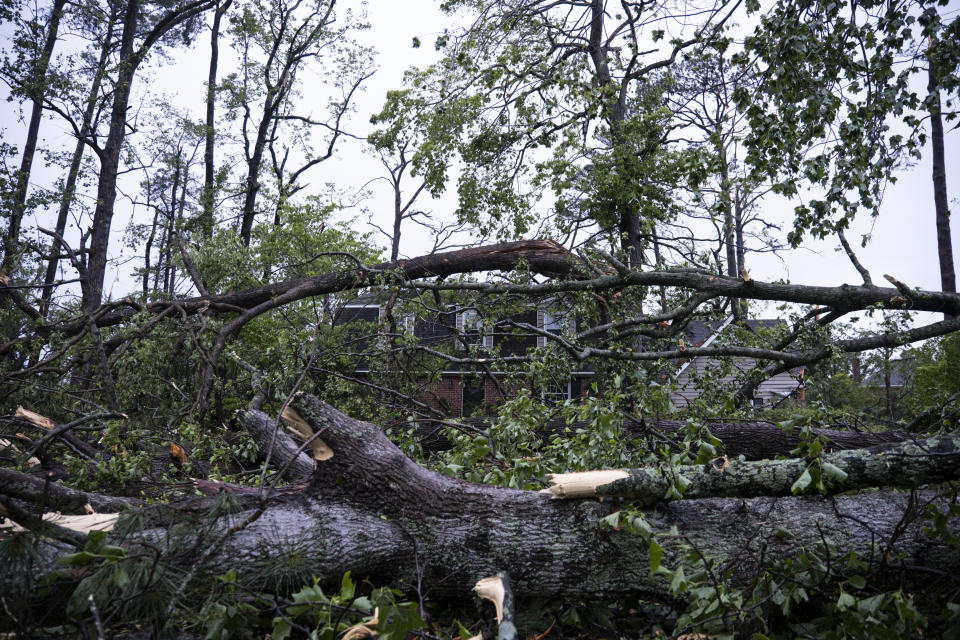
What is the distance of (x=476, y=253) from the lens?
Result: 7.73 metres

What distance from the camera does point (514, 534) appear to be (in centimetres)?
290

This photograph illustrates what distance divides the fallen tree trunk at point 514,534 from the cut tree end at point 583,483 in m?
0.06

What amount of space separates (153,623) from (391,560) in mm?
988

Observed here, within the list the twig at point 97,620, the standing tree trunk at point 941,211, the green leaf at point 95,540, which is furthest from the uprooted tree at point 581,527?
the standing tree trunk at point 941,211

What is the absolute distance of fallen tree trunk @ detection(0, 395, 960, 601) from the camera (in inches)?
109

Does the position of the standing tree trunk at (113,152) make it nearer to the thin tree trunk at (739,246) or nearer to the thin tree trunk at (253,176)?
the thin tree trunk at (253,176)

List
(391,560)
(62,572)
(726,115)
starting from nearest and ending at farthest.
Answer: (62,572)
(391,560)
(726,115)

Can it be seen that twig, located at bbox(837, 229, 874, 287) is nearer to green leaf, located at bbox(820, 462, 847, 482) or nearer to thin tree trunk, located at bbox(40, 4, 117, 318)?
green leaf, located at bbox(820, 462, 847, 482)

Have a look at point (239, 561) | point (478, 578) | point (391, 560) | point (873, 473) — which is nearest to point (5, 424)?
point (239, 561)

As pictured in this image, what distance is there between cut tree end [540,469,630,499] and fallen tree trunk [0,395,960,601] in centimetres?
6

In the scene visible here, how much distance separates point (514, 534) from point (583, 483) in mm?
385

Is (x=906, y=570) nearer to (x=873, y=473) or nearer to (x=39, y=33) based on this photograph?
(x=873, y=473)

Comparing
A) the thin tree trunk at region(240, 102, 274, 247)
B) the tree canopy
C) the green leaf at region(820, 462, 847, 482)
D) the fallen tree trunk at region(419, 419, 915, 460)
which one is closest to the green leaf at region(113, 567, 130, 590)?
the tree canopy

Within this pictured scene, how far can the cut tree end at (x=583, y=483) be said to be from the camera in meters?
2.83
